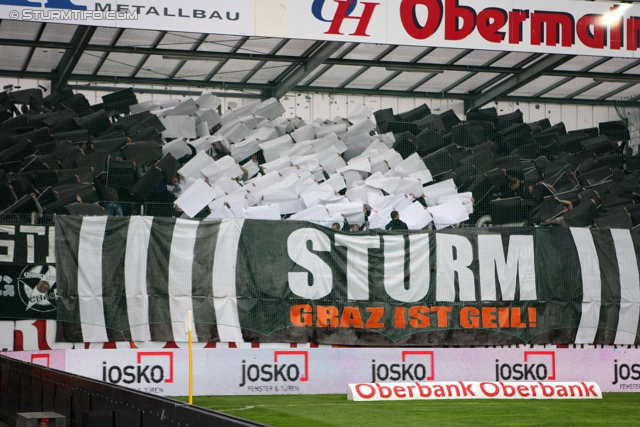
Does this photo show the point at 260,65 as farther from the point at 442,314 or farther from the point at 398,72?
the point at 442,314

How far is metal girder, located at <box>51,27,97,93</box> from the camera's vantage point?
21828 millimetres

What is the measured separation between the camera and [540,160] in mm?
26078

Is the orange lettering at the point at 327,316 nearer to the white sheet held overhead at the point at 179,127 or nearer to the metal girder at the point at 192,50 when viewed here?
the metal girder at the point at 192,50

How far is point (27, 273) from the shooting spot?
16.2 m

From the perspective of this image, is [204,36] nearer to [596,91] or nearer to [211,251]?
[211,251]

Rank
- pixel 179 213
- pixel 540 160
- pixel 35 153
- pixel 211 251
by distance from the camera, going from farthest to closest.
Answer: pixel 540 160 < pixel 35 153 < pixel 179 213 < pixel 211 251

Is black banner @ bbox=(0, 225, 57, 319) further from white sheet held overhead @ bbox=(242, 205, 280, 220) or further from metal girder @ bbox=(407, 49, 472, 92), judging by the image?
metal girder @ bbox=(407, 49, 472, 92)

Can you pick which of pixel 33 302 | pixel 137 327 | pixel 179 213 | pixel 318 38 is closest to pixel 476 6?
pixel 318 38

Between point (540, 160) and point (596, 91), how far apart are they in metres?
4.83

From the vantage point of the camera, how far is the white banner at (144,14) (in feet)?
53.2

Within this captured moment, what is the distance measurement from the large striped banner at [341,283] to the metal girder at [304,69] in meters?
6.70

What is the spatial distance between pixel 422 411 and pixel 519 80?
48.5ft

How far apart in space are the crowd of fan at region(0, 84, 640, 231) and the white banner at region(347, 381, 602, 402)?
14.6 feet

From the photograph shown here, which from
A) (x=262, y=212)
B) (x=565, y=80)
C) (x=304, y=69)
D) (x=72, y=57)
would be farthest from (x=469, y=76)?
(x=72, y=57)
